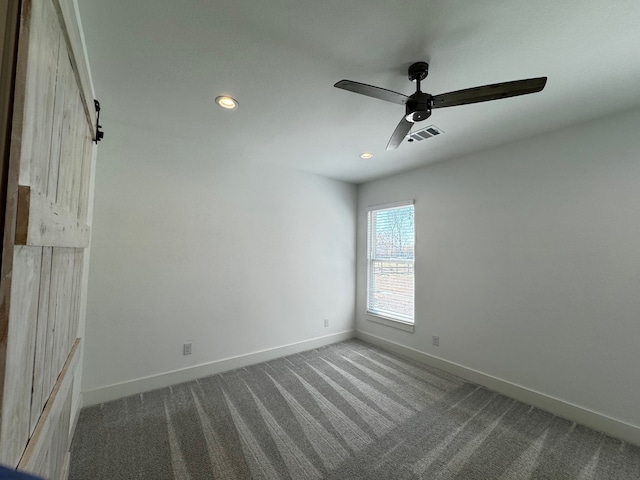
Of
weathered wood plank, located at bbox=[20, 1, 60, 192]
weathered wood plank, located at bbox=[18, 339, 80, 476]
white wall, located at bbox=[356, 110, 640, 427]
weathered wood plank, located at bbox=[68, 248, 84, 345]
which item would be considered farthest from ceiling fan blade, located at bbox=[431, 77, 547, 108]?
weathered wood plank, located at bbox=[68, 248, 84, 345]

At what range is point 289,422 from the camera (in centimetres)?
206

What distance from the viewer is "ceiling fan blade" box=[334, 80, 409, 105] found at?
140 cm

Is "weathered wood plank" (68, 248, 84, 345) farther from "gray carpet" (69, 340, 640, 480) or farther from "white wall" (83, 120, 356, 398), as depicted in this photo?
"gray carpet" (69, 340, 640, 480)

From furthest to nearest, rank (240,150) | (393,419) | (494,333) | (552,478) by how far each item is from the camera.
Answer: (240,150) < (494,333) < (393,419) < (552,478)

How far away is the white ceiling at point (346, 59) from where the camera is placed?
1.27 m

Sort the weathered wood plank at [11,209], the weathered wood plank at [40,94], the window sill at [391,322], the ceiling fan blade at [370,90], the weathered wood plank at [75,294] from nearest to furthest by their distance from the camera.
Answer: the weathered wood plank at [11,209]
the weathered wood plank at [40,94]
the ceiling fan blade at [370,90]
the weathered wood plank at [75,294]
the window sill at [391,322]

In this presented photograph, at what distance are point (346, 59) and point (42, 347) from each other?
6.55 ft

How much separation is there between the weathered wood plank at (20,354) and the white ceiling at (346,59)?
1.34 metres

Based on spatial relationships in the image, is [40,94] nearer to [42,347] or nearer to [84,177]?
[42,347]

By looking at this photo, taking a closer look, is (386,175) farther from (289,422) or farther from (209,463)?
(209,463)

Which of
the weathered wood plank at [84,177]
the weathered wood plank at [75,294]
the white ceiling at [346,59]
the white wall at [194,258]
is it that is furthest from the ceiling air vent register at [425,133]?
the weathered wood plank at [75,294]

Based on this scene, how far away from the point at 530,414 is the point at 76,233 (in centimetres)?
362

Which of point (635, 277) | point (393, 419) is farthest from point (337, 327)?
point (635, 277)

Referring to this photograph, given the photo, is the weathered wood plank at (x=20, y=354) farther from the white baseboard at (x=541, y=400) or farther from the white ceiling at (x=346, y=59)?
the white baseboard at (x=541, y=400)
